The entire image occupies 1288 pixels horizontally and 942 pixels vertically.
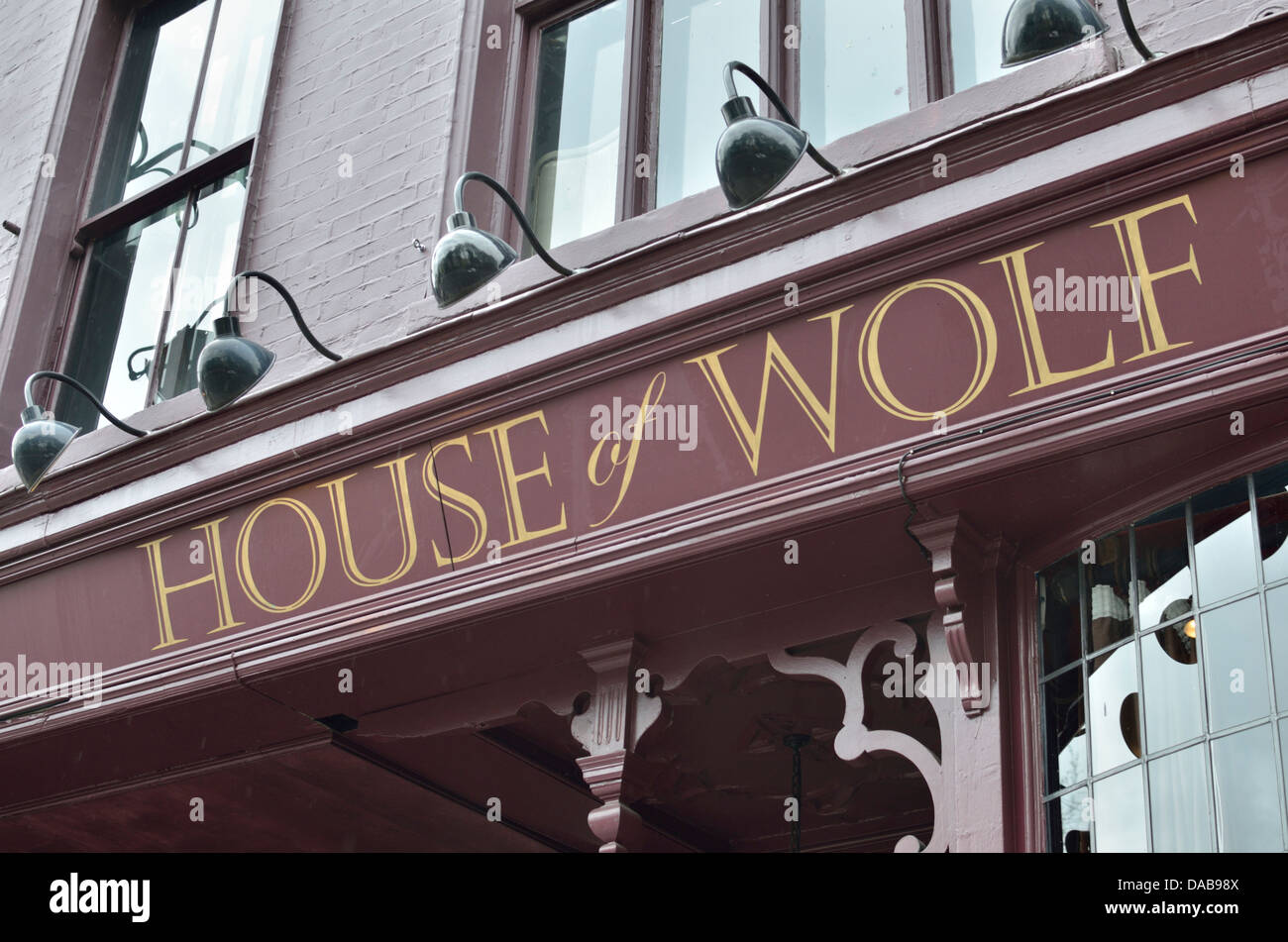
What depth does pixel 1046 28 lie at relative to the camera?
4.39m

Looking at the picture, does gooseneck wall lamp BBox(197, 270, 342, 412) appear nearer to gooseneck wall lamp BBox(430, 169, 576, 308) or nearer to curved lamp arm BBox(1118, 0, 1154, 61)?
gooseneck wall lamp BBox(430, 169, 576, 308)

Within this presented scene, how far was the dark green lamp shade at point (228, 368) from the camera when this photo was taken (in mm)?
5930

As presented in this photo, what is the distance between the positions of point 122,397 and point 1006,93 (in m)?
4.66

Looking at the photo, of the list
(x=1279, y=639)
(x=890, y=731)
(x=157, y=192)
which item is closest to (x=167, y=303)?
(x=157, y=192)

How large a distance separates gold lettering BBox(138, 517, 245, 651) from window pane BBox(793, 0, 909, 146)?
270 cm

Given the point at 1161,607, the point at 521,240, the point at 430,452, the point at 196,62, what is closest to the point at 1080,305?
the point at 1161,607

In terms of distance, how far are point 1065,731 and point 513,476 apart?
197cm

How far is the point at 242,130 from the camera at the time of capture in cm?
786

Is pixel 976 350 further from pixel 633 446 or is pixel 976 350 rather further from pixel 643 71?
pixel 643 71

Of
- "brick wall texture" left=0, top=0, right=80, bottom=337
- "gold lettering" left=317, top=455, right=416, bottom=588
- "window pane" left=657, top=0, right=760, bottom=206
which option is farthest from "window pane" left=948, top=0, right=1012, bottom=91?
"brick wall texture" left=0, top=0, right=80, bottom=337
